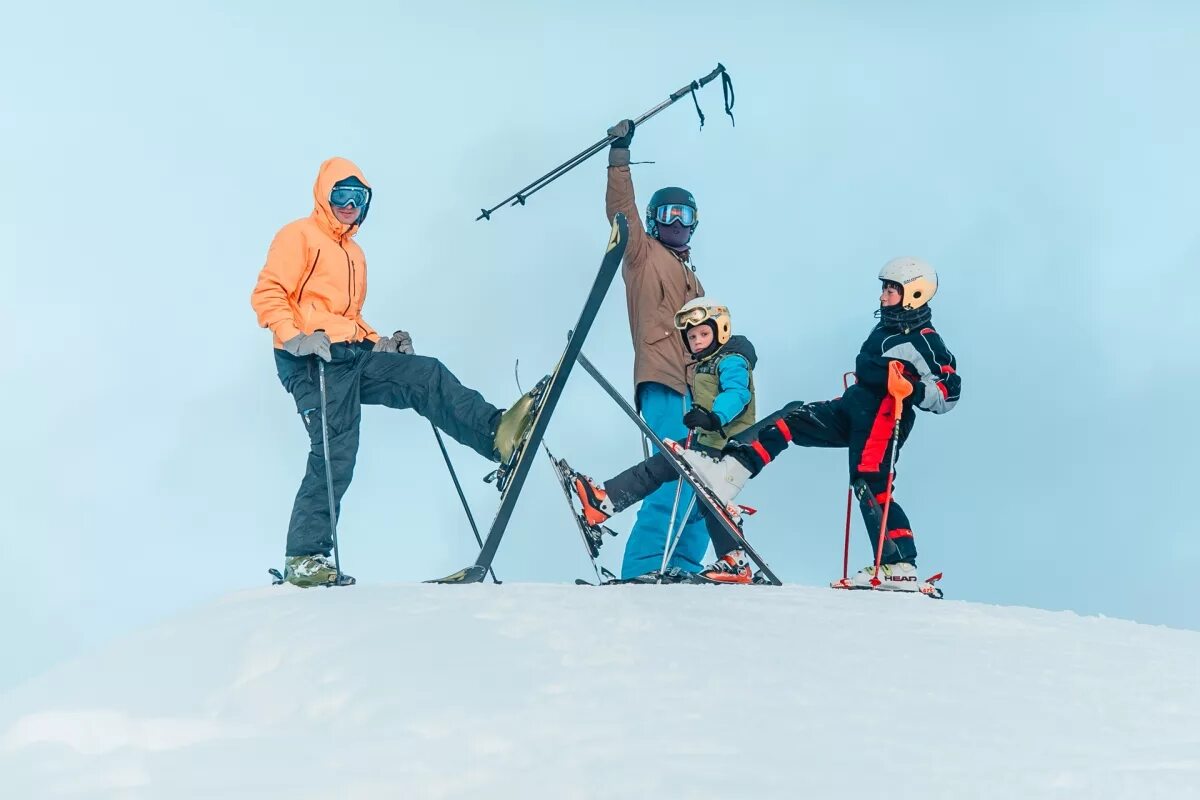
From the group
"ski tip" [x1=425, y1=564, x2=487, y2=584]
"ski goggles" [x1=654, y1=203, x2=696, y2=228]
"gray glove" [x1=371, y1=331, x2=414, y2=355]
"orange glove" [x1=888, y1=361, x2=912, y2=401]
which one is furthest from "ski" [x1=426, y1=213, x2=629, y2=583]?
"orange glove" [x1=888, y1=361, x2=912, y2=401]

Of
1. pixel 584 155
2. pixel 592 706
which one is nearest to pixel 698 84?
pixel 584 155

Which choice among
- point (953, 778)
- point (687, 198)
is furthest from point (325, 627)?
point (687, 198)

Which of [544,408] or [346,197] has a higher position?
[346,197]

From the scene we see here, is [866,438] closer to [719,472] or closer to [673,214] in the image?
[719,472]

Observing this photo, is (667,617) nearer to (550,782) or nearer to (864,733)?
(864,733)

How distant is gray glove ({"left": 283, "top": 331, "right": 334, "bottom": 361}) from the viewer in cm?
705

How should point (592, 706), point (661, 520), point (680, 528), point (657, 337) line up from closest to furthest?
point (592, 706)
point (680, 528)
point (661, 520)
point (657, 337)

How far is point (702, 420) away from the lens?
294 inches

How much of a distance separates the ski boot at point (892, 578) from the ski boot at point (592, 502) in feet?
4.34

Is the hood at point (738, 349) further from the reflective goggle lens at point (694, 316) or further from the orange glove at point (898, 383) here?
the orange glove at point (898, 383)

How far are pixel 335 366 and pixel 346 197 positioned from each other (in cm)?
96

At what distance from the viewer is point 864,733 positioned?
411 centimetres

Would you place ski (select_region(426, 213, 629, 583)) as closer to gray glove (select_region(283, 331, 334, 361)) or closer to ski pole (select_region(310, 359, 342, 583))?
ski pole (select_region(310, 359, 342, 583))

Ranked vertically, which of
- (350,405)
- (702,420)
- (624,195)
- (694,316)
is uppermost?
(624,195)
